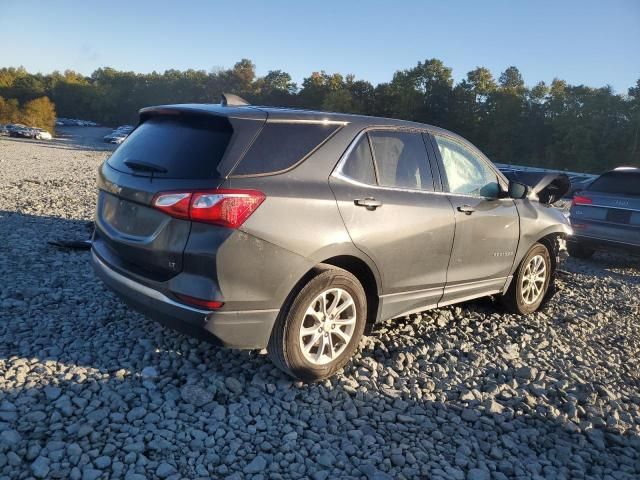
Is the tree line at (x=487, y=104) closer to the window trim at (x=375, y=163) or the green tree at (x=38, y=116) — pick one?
the green tree at (x=38, y=116)

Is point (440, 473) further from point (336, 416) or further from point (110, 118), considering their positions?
point (110, 118)

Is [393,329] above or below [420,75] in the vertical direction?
below

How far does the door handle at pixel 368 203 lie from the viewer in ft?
11.7

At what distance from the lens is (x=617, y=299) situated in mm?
6520

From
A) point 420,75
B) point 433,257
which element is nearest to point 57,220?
point 433,257

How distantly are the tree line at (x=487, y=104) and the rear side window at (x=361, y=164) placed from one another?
5152 centimetres

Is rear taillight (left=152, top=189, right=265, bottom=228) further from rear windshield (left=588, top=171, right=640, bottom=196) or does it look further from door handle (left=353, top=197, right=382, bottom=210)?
rear windshield (left=588, top=171, right=640, bottom=196)

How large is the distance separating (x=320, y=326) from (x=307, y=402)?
1.66 feet

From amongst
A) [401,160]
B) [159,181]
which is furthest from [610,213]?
[159,181]

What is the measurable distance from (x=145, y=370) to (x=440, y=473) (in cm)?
201

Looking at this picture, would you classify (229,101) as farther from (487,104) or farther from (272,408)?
(487,104)

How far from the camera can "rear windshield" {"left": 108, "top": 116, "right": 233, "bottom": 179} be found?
10.2ft

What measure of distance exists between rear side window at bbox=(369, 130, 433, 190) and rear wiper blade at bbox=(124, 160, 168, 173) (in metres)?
1.54

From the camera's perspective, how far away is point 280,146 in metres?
3.29
